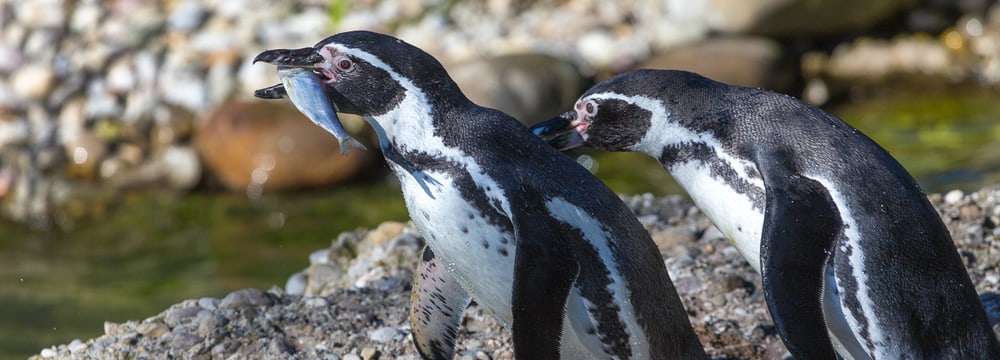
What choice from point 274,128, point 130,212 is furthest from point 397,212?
point 130,212

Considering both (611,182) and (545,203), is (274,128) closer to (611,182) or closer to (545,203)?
(611,182)

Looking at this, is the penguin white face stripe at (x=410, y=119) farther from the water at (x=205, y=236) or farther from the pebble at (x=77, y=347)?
the water at (x=205, y=236)

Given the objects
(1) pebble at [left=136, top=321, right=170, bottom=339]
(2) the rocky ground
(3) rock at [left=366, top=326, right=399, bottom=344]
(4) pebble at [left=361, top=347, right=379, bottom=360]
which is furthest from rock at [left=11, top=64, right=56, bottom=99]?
(4) pebble at [left=361, top=347, right=379, bottom=360]

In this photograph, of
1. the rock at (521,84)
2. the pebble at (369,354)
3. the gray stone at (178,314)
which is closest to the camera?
the pebble at (369,354)

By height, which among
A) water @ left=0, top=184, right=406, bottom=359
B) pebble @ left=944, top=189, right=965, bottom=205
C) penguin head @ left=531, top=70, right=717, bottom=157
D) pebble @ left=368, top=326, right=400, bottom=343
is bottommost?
pebble @ left=368, top=326, right=400, bottom=343

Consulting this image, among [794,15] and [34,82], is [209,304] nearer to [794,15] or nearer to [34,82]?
[34,82]

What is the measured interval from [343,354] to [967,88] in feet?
23.3

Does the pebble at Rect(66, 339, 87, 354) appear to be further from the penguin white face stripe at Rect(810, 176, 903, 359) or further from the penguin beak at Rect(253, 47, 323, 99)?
the penguin white face stripe at Rect(810, 176, 903, 359)

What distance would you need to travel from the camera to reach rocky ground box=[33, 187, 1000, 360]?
14.0 ft

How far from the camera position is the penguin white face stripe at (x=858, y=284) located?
337 centimetres

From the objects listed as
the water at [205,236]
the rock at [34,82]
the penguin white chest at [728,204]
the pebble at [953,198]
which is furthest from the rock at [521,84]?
the penguin white chest at [728,204]

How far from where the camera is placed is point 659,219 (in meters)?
5.48

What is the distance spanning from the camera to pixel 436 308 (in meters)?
3.84

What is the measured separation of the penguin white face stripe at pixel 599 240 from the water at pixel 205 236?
404 centimetres
